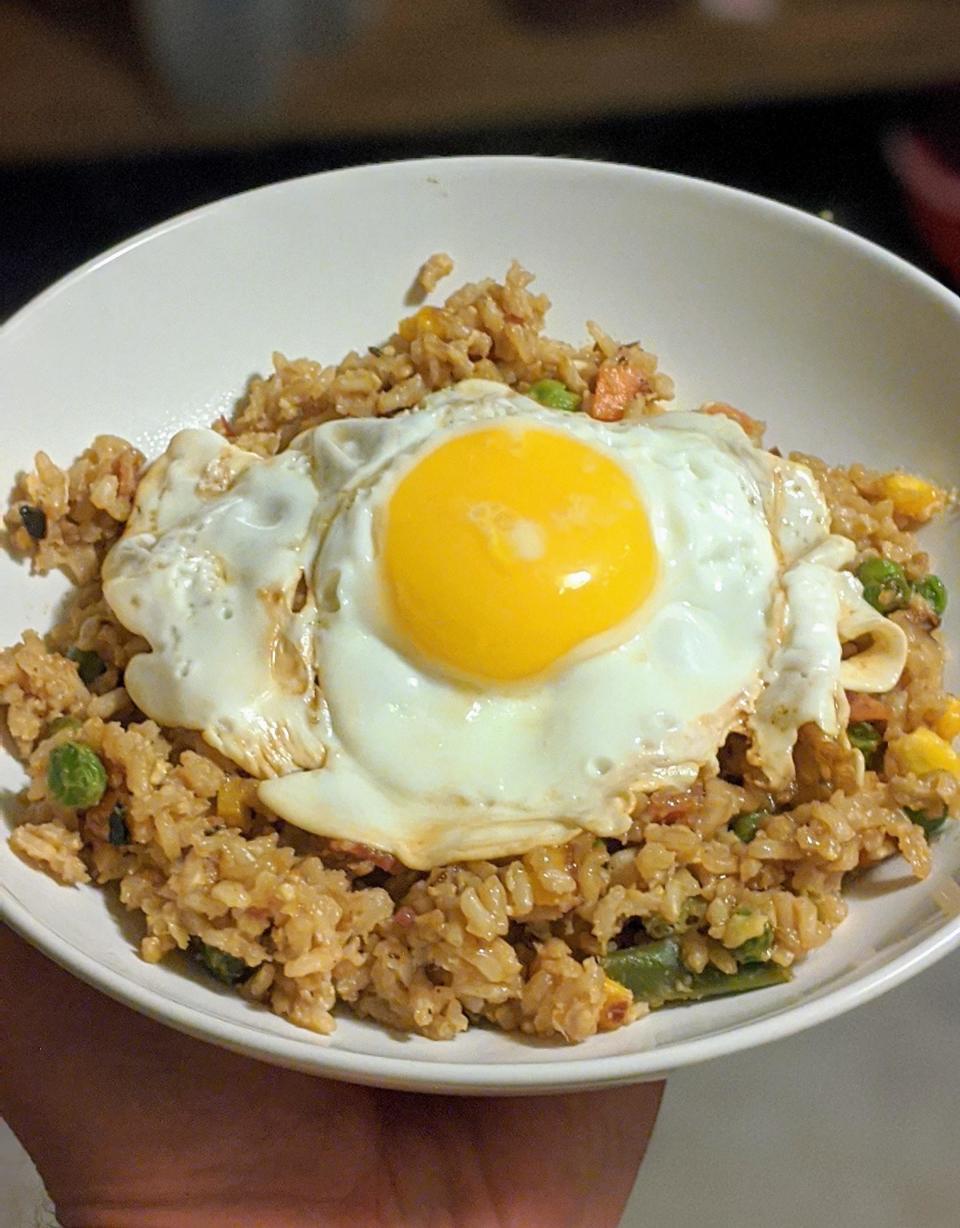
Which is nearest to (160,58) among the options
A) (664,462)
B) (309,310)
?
(309,310)

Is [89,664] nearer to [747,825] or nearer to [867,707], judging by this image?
[747,825]

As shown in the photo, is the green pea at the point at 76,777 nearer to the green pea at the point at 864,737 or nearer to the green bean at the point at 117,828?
the green bean at the point at 117,828

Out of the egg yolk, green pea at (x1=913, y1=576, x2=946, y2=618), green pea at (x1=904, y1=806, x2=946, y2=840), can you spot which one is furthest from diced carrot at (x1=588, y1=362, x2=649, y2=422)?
green pea at (x1=904, y1=806, x2=946, y2=840)

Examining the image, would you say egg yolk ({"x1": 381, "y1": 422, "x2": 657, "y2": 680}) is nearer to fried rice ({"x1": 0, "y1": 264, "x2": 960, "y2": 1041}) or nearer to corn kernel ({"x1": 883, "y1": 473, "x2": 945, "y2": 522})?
fried rice ({"x1": 0, "y1": 264, "x2": 960, "y2": 1041})

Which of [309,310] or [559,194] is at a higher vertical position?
[559,194]

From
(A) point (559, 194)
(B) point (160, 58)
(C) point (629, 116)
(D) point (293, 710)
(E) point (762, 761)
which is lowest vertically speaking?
(E) point (762, 761)

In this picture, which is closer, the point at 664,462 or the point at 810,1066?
the point at 664,462

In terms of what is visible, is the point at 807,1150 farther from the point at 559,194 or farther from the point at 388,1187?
the point at 559,194
